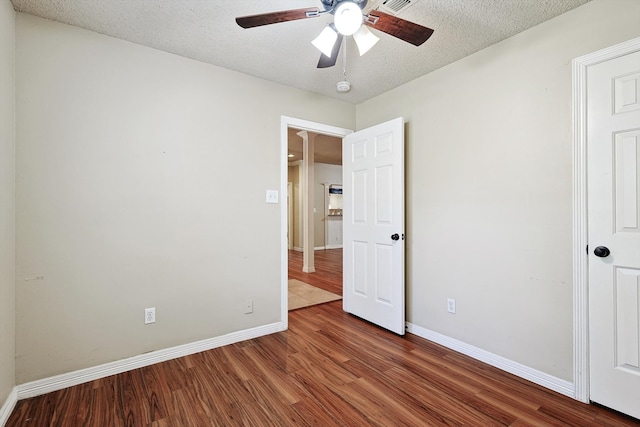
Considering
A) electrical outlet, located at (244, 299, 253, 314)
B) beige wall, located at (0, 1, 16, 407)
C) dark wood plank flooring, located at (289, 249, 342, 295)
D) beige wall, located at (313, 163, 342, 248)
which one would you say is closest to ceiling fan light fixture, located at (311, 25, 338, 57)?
beige wall, located at (0, 1, 16, 407)

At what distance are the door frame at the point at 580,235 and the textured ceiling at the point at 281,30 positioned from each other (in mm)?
488

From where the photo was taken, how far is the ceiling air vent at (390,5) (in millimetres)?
1479

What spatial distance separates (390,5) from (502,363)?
2493mm

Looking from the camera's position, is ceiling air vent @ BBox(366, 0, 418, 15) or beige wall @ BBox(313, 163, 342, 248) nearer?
ceiling air vent @ BBox(366, 0, 418, 15)

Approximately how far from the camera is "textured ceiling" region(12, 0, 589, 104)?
6.03ft

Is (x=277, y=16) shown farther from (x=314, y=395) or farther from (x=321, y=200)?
(x=321, y=200)

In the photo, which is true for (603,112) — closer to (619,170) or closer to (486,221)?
(619,170)

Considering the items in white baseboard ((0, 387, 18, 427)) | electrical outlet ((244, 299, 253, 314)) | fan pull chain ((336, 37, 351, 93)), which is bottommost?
white baseboard ((0, 387, 18, 427))

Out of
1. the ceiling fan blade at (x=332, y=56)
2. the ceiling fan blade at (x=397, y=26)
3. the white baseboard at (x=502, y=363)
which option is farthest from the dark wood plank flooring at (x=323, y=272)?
the ceiling fan blade at (x=397, y=26)

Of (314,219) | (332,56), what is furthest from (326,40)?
(314,219)

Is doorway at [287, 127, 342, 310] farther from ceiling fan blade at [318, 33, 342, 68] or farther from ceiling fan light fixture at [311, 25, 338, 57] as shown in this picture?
ceiling fan light fixture at [311, 25, 338, 57]

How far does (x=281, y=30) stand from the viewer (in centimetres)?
208

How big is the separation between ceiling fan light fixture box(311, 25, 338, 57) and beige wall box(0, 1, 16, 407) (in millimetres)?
1782

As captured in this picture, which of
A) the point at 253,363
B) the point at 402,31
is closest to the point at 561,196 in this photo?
the point at 402,31
